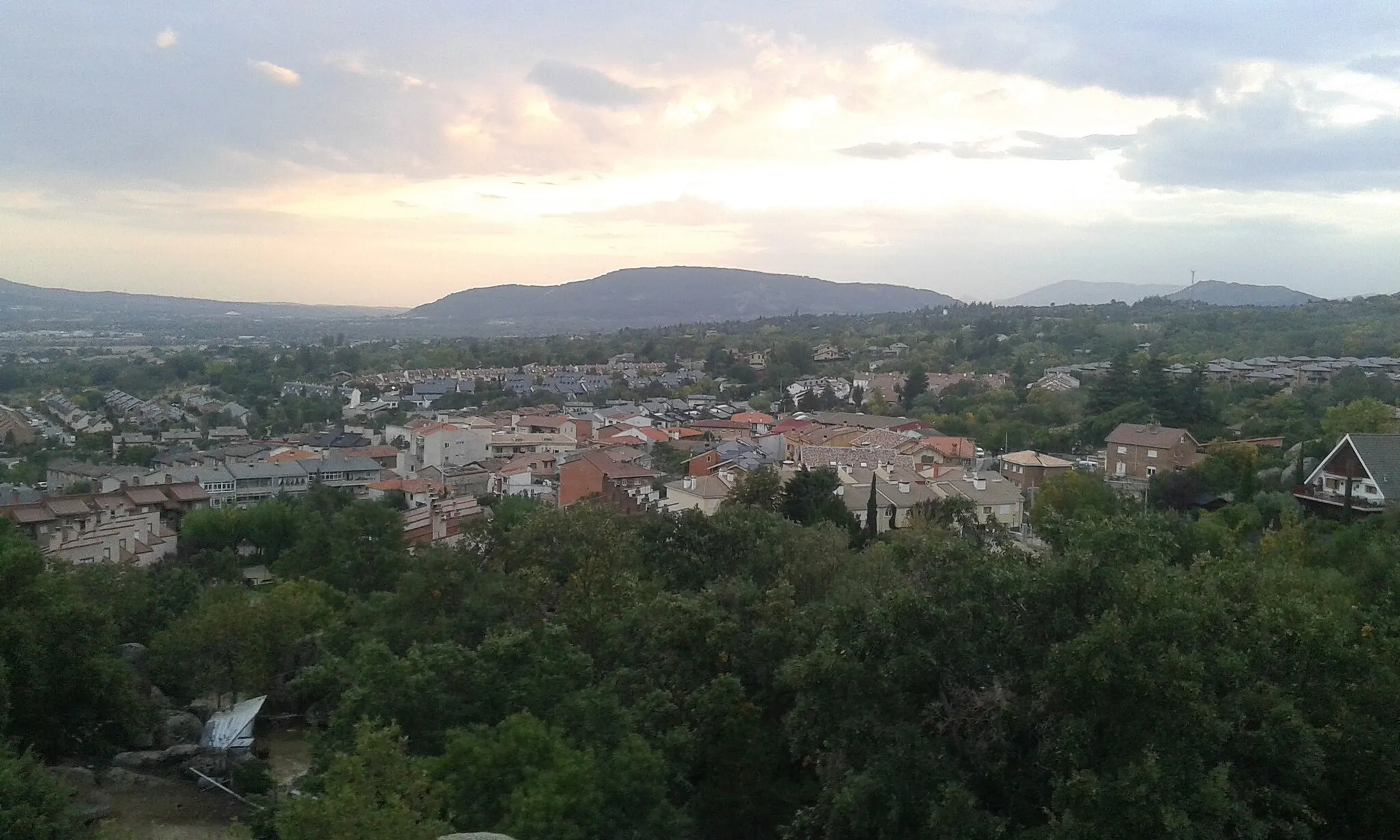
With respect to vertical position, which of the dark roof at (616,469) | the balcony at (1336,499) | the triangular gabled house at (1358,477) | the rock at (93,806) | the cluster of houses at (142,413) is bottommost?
the cluster of houses at (142,413)

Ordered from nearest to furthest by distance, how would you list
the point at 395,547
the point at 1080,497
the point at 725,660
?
the point at 725,660 < the point at 395,547 < the point at 1080,497

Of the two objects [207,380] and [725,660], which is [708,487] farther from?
[207,380]

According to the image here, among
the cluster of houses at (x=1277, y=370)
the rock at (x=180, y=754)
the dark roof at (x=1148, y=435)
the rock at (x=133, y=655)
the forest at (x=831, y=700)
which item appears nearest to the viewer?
the forest at (x=831, y=700)

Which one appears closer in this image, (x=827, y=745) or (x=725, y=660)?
(x=827, y=745)

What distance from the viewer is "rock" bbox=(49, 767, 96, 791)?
1159 cm

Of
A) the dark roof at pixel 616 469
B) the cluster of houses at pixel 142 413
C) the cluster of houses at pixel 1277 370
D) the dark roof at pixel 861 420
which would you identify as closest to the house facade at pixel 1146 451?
the dark roof at pixel 861 420

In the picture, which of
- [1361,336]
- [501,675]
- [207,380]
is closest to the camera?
[501,675]

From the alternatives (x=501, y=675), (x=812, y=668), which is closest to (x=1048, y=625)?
(x=812, y=668)

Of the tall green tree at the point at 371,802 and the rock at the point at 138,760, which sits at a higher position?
the tall green tree at the point at 371,802

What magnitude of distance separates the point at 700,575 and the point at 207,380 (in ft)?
214

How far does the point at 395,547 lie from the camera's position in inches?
833

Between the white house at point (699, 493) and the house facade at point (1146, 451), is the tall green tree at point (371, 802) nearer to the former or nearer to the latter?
the white house at point (699, 493)

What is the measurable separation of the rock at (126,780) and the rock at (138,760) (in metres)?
0.13

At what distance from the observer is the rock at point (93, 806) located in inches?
421
